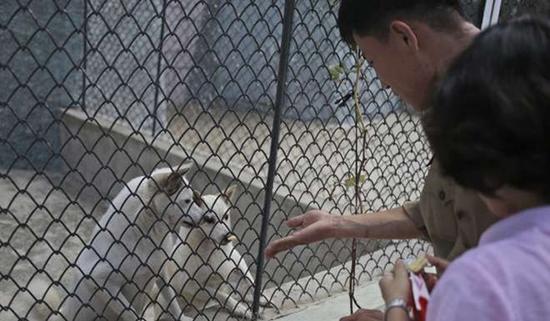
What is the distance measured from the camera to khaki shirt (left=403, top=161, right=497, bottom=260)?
1.47 metres

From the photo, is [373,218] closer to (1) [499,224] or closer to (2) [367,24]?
(2) [367,24]

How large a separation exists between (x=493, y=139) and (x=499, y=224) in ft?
0.46

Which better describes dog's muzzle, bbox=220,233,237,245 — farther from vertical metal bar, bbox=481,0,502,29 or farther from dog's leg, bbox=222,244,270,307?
vertical metal bar, bbox=481,0,502,29

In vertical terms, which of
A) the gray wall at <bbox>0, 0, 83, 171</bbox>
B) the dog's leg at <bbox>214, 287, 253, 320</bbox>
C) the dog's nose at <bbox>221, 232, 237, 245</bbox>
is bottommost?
the dog's leg at <bbox>214, 287, 253, 320</bbox>

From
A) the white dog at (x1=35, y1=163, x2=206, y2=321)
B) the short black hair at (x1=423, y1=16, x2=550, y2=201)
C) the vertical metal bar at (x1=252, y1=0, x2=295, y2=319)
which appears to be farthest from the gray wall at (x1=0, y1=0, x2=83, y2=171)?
the short black hair at (x1=423, y1=16, x2=550, y2=201)

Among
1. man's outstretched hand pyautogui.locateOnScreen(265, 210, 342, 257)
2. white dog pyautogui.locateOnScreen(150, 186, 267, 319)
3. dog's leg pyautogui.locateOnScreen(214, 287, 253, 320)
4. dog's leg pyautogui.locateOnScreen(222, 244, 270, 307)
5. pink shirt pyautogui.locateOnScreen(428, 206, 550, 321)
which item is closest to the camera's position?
pink shirt pyautogui.locateOnScreen(428, 206, 550, 321)

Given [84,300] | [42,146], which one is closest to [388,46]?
[84,300]

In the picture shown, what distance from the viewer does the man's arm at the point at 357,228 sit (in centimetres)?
186

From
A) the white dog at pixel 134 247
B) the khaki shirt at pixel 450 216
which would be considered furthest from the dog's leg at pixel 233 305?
the khaki shirt at pixel 450 216

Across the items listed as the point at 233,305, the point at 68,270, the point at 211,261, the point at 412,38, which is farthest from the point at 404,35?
the point at 68,270

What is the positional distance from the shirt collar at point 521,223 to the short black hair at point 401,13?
0.75 m

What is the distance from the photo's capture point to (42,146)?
6.00m

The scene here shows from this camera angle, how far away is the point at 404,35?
159cm

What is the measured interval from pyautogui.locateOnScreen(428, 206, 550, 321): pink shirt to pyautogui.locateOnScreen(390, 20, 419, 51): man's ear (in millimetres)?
741
